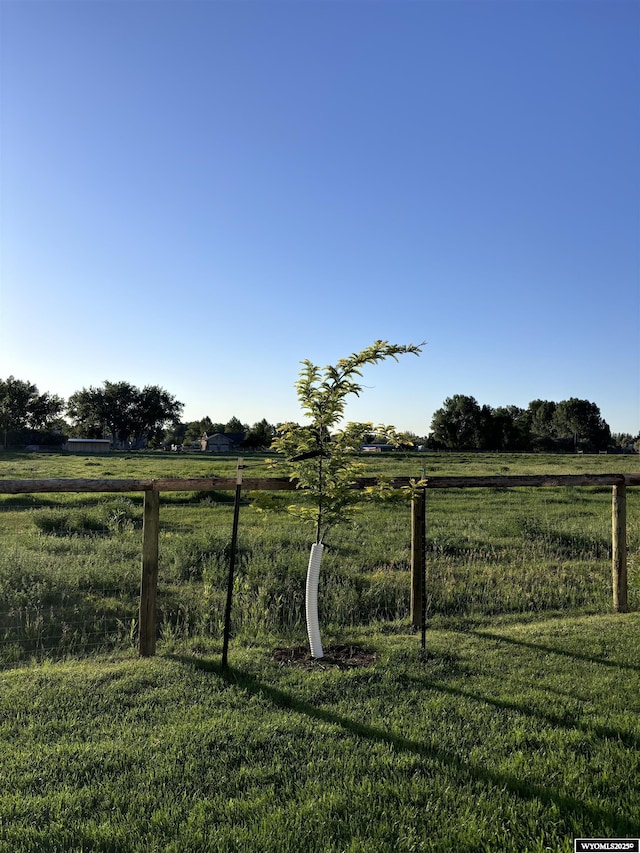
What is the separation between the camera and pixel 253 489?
5754mm

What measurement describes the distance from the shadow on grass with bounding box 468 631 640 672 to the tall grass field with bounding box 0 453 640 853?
0.09 feet

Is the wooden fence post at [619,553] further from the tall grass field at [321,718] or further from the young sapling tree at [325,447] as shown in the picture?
the young sapling tree at [325,447]

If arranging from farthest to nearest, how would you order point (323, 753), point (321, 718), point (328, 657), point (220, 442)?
point (220, 442)
point (328, 657)
point (321, 718)
point (323, 753)

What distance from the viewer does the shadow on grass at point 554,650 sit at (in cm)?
502

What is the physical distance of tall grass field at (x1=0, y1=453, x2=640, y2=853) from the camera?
112 inches

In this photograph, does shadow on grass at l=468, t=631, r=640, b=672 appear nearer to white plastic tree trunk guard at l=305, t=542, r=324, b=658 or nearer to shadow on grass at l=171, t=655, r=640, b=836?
white plastic tree trunk guard at l=305, t=542, r=324, b=658

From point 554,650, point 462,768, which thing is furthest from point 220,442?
point 462,768

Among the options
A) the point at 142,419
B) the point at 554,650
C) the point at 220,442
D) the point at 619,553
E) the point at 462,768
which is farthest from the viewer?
the point at 220,442

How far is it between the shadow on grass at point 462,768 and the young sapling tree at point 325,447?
0.88 m

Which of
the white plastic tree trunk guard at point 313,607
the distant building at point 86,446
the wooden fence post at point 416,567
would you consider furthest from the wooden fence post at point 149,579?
the distant building at point 86,446

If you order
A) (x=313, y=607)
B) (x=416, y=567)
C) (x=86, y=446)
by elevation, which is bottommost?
(x=313, y=607)

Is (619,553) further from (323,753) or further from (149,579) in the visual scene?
(149,579)

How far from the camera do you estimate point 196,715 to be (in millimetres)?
3988

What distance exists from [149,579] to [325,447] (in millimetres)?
1960
